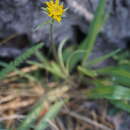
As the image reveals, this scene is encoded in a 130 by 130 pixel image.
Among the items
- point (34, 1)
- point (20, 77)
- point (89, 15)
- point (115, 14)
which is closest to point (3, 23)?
point (34, 1)

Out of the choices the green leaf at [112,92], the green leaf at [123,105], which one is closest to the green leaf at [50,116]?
the green leaf at [112,92]

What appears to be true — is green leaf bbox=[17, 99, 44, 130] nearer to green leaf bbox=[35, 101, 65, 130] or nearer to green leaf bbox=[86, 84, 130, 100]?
green leaf bbox=[35, 101, 65, 130]

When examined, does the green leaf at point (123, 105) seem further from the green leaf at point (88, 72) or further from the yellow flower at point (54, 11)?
the yellow flower at point (54, 11)

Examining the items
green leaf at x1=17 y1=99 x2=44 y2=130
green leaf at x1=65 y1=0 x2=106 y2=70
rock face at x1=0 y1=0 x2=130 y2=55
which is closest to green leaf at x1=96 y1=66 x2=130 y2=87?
green leaf at x1=65 y1=0 x2=106 y2=70

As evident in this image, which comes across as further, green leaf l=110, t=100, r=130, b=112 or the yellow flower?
green leaf l=110, t=100, r=130, b=112

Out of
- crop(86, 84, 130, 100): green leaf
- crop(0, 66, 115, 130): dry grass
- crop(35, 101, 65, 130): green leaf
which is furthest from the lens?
crop(0, 66, 115, 130): dry grass

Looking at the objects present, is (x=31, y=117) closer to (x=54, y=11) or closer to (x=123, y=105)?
(x=123, y=105)

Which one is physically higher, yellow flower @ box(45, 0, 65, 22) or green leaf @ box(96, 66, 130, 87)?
yellow flower @ box(45, 0, 65, 22)
